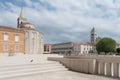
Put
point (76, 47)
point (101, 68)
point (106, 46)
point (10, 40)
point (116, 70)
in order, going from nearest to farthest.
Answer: point (116, 70)
point (101, 68)
point (10, 40)
point (106, 46)
point (76, 47)

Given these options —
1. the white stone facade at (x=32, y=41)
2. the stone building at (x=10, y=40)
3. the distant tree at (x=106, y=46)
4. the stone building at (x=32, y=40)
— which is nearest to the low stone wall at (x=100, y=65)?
the stone building at (x=10, y=40)

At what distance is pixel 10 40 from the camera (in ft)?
133

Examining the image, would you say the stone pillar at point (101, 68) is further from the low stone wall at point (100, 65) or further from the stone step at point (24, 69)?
the stone step at point (24, 69)

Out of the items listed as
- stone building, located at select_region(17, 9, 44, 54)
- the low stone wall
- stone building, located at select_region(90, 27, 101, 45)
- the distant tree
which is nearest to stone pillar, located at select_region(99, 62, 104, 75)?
the low stone wall

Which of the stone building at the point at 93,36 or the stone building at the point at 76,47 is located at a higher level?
the stone building at the point at 93,36

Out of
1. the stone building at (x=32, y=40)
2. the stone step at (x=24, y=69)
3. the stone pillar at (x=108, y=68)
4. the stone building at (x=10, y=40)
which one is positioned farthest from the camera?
the stone building at (x=32, y=40)

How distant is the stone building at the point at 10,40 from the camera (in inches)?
1535

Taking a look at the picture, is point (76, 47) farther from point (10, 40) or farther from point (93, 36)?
point (10, 40)

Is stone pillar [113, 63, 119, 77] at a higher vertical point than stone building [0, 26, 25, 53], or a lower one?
lower

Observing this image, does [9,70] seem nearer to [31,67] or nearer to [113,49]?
[31,67]

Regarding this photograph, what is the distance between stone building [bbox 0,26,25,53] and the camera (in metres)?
39.0

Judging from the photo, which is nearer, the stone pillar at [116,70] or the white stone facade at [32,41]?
the stone pillar at [116,70]

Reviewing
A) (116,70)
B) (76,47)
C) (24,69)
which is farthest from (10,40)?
(76,47)

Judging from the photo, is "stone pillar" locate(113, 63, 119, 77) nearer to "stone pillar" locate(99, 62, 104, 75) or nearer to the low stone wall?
the low stone wall
